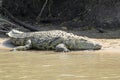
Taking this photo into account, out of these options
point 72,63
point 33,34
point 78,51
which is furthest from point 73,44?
point 72,63

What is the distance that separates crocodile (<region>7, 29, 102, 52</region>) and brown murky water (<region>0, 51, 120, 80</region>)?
2.45ft

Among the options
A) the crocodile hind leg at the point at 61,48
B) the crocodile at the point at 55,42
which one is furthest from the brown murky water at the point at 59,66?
the crocodile at the point at 55,42

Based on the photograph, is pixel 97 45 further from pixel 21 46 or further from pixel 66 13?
pixel 66 13

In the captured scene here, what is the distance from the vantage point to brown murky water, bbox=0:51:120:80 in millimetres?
8234

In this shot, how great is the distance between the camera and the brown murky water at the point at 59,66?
823 cm

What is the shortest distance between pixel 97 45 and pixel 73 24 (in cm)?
514

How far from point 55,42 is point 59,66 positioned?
3.87m

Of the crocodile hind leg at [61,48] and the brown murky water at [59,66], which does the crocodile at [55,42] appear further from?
the brown murky water at [59,66]

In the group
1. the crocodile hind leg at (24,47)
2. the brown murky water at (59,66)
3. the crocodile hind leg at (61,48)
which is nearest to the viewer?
the brown murky water at (59,66)

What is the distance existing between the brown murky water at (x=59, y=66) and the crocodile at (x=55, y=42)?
2.45 ft

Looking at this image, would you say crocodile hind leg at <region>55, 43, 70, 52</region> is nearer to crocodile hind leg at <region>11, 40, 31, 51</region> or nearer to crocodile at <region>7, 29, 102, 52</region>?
crocodile at <region>7, 29, 102, 52</region>

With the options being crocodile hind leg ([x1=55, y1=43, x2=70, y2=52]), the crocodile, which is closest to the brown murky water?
crocodile hind leg ([x1=55, y1=43, x2=70, y2=52])

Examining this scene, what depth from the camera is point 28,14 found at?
19.4 meters

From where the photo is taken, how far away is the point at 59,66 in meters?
9.53
